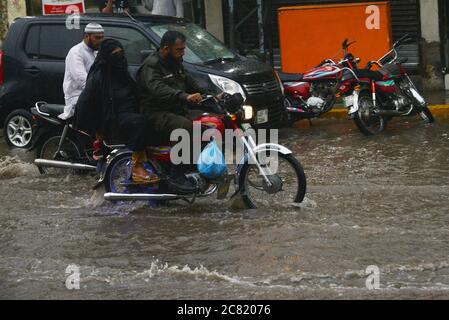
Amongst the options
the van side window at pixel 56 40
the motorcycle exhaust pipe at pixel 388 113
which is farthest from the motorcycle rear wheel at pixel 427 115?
the van side window at pixel 56 40

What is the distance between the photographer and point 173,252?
25.8 ft

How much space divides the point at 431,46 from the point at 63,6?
627 cm

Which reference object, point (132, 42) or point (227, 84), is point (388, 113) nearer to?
point (227, 84)

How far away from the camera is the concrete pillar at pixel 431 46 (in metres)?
15.9

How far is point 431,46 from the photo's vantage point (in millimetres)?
16000

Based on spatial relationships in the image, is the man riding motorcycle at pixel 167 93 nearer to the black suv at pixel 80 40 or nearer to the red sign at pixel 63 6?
the black suv at pixel 80 40

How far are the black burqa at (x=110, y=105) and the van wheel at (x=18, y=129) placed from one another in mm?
3790

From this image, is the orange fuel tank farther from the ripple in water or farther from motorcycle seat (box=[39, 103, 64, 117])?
motorcycle seat (box=[39, 103, 64, 117])

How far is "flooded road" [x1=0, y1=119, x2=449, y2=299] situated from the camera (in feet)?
22.5

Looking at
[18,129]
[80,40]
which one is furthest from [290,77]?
[18,129]

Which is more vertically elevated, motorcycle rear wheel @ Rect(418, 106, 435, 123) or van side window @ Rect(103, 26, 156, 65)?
van side window @ Rect(103, 26, 156, 65)

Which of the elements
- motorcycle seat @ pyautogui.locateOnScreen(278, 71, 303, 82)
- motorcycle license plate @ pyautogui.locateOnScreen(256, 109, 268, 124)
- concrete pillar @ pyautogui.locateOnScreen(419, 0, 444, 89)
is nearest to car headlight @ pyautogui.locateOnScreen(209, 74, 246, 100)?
motorcycle license plate @ pyautogui.locateOnScreen(256, 109, 268, 124)

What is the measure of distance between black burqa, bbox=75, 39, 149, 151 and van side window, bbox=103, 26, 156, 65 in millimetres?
3217
